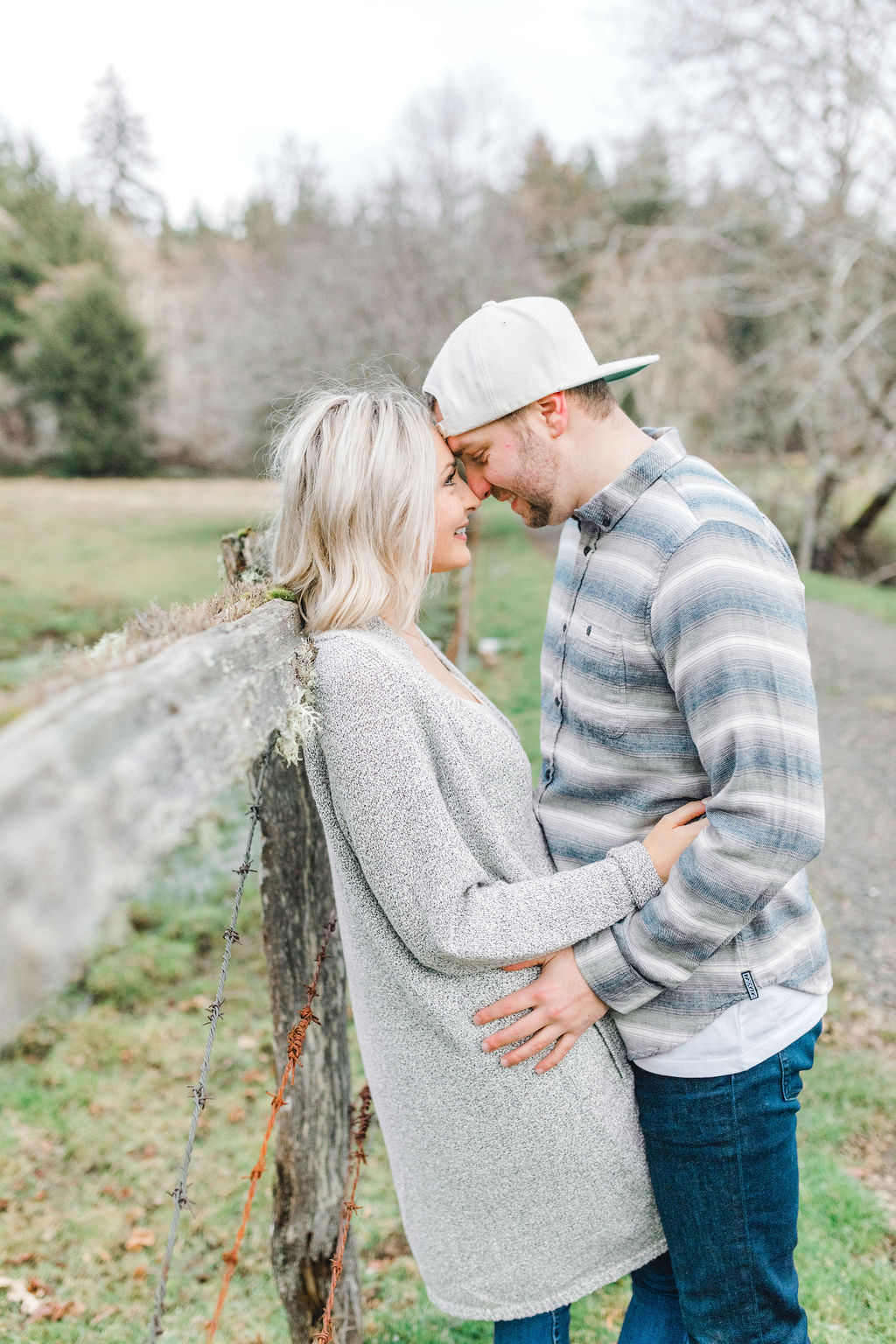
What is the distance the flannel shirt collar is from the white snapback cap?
250 millimetres

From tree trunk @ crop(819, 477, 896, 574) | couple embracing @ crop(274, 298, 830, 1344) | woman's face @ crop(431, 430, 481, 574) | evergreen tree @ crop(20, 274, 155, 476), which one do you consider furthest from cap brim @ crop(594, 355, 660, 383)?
evergreen tree @ crop(20, 274, 155, 476)

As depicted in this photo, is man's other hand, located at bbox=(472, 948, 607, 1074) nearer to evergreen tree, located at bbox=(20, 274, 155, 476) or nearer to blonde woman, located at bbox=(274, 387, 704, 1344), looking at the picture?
blonde woman, located at bbox=(274, 387, 704, 1344)

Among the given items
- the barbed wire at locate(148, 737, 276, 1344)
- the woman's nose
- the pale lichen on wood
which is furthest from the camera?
the woman's nose

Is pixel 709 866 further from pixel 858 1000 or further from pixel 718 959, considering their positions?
pixel 858 1000

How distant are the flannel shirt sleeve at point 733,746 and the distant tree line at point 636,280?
318 centimetres

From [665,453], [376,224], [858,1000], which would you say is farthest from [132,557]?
[665,453]

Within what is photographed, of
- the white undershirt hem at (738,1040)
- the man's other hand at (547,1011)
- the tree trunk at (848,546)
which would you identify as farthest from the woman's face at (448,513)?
the tree trunk at (848,546)

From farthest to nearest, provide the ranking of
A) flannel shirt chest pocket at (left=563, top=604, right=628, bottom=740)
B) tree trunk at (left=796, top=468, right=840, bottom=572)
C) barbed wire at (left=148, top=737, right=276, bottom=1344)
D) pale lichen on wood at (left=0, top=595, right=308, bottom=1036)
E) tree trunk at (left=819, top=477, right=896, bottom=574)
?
tree trunk at (left=819, top=477, right=896, bottom=574) < tree trunk at (left=796, top=468, right=840, bottom=572) < flannel shirt chest pocket at (left=563, top=604, right=628, bottom=740) < barbed wire at (left=148, top=737, right=276, bottom=1344) < pale lichen on wood at (left=0, top=595, right=308, bottom=1036)

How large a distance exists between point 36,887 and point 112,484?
33.5 m

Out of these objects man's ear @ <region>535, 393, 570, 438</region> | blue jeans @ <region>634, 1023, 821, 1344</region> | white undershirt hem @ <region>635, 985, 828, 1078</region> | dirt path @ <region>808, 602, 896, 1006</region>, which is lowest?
dirt path @ <region>808, 602, 896, 1006</region>

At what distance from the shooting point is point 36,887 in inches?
30.9

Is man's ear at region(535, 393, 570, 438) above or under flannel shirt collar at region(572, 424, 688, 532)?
above

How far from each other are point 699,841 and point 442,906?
1.51 ft

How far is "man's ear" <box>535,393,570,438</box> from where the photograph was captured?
2.04 m
